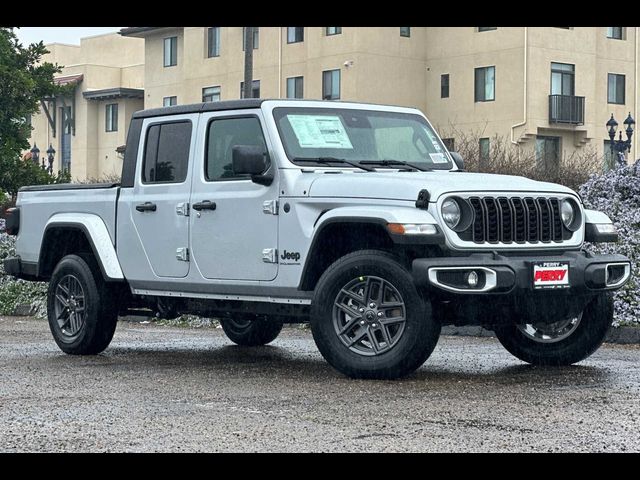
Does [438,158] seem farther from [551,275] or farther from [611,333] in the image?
[611,333]

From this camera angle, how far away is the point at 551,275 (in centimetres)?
968

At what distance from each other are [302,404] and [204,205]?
9.78 feet

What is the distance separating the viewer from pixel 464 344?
44.0ft

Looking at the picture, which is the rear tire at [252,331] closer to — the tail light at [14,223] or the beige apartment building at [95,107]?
the tail light at [14,223]

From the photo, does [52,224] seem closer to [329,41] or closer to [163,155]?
[163,155]

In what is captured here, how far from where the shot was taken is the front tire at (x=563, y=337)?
10.6 m

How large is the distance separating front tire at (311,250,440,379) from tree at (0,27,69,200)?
772 inches

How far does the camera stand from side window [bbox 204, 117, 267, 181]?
36.0 feet

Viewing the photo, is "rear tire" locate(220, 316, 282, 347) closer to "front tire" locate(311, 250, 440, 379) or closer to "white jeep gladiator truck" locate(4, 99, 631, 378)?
"white jeep gladiator truck" locate(4, 99, 631, 378)

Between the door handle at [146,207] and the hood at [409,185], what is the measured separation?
191cm

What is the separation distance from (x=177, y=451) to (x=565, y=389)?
3.48 m

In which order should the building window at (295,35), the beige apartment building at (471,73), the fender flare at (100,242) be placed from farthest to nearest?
1. the building window at (295,35)
2. the beige apartment building at (471,73)
3. the fender flare at (100,242)

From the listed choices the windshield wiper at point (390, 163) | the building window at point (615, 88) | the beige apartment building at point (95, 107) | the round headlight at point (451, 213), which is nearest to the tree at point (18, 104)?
the windshield wiper at point (390, 163)
